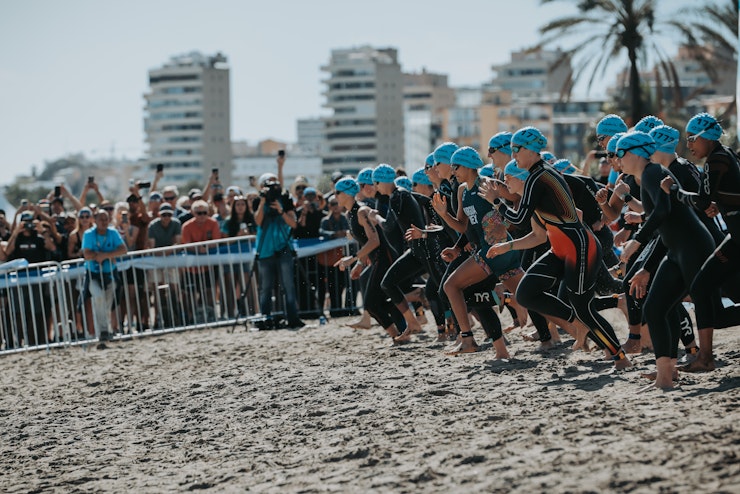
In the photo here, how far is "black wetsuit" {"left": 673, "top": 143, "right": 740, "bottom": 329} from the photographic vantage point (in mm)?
7566

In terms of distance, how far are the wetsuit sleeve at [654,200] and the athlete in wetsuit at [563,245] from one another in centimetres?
117

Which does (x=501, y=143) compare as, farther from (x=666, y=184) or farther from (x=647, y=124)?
(x=666, y=184)

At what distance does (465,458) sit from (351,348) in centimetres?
600

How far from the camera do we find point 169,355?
1319 cm

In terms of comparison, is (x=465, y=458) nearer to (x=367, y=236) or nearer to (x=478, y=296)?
(x=478, y=296)

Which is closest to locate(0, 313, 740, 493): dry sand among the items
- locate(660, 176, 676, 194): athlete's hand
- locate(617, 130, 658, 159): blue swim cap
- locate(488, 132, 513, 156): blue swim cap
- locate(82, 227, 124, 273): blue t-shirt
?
locate(660, 176, 676, 194): athlete's hand

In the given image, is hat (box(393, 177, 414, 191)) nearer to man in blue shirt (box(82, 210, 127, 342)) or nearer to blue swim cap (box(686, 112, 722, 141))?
man in blue shirt (box(82, 210, 127, 342))

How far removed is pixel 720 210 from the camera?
7738mm

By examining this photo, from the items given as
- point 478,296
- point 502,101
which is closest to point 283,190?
point 478,296

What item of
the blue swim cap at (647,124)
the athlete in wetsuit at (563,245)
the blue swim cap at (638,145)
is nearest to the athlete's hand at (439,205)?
the athlete in wetsuit at (563,245)

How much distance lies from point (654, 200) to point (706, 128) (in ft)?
2.43

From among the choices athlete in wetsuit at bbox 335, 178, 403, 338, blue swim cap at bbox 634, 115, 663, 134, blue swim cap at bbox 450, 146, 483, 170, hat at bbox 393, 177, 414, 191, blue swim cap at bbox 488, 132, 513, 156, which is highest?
blue swim cap at bbox 634, 115, 663, 134

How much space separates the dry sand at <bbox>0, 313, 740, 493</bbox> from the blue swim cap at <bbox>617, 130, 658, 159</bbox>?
1.50 m

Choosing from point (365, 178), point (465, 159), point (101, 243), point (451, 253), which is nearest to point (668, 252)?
point (465, 159)
